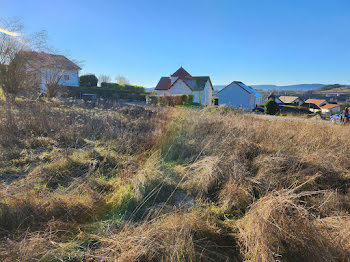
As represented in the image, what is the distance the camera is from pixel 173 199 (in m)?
2.85

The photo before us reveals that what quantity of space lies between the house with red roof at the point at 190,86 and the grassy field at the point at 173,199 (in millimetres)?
23471

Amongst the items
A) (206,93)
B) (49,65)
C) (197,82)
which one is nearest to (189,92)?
(197,82)

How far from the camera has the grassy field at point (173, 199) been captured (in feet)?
Result: 5.85

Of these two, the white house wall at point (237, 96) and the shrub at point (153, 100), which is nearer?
the shrub at point (153, 100)

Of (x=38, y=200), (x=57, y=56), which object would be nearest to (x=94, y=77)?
(x=57, y=56)

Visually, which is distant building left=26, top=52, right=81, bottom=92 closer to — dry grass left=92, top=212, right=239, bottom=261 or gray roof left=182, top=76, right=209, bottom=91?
dry grass left=92, top=212, right=239, bottom=261

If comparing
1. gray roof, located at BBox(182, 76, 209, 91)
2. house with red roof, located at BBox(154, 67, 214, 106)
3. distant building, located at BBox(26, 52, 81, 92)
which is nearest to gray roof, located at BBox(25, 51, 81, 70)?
distant building, located at BBox(26, 52, 81, 92)

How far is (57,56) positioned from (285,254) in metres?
19.5

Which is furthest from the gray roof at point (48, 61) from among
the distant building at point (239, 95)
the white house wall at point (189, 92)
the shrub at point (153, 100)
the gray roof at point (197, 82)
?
the distant building at point (239, 95)

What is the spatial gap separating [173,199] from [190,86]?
1058 inches

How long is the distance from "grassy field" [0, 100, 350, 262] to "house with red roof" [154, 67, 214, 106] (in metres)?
23.5

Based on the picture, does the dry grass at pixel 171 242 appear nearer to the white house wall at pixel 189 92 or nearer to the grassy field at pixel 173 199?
the grassy field at pixel 173 199

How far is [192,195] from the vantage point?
301 cm

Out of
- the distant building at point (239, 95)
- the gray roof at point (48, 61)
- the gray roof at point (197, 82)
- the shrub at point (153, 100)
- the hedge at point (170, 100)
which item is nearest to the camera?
the gray roof at point (48, 61)
